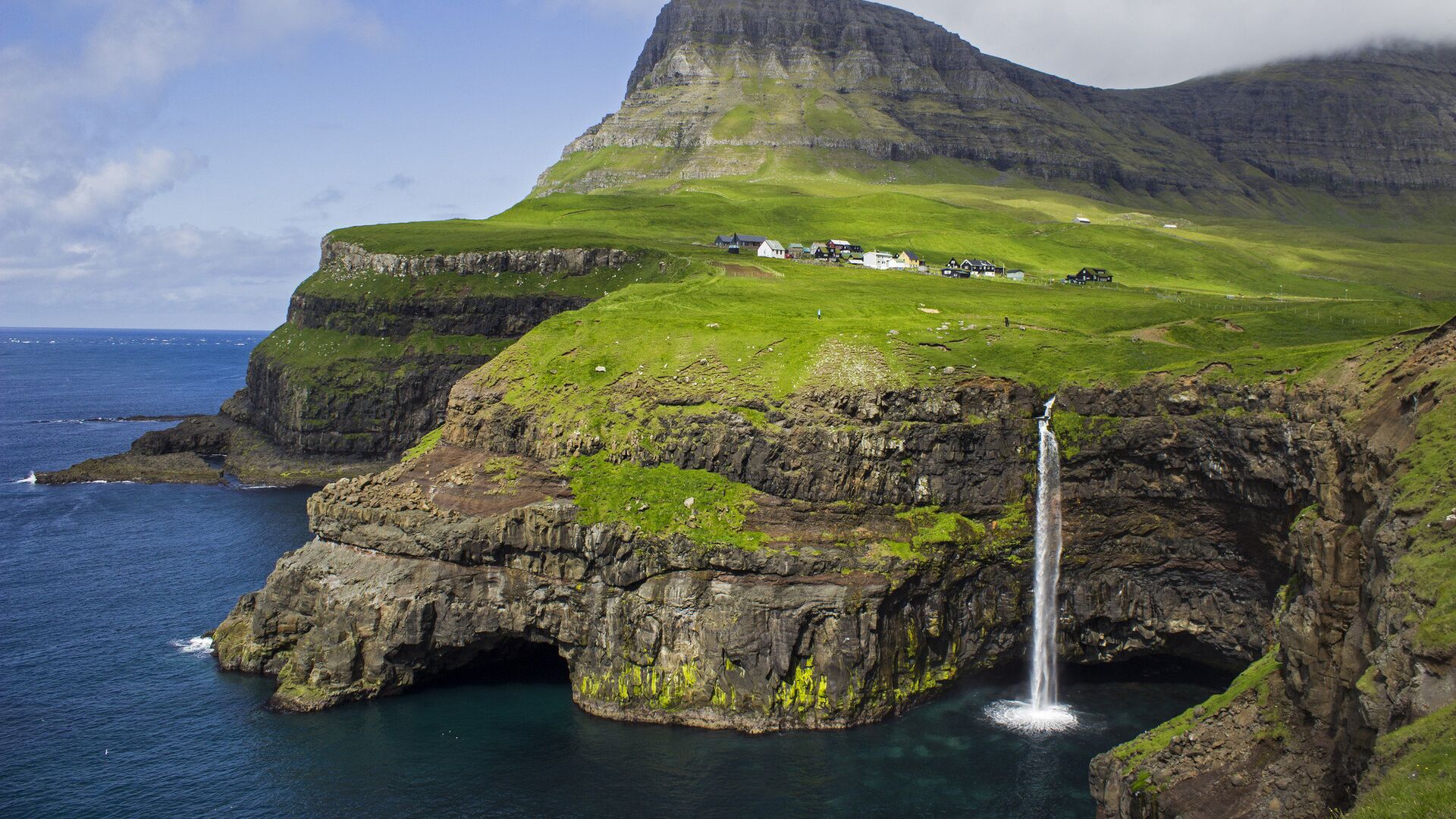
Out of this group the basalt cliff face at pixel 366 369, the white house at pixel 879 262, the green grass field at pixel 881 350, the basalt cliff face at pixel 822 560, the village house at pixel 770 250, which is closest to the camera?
the green grass field at pixel 881 350

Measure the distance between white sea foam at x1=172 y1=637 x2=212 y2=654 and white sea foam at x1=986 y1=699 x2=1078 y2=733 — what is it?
60.4m

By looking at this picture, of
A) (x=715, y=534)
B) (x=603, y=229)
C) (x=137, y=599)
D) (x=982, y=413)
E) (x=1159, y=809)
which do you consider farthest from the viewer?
(x=603, y=229)

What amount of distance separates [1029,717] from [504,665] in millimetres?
39262

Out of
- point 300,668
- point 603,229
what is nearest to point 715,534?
point 300,668

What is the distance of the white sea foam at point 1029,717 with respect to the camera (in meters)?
67.3

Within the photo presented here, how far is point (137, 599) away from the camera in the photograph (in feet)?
305

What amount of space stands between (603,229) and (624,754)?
140 metres

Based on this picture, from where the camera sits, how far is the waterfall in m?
74.0

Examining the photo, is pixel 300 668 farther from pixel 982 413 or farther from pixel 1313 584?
pixel 1313 584

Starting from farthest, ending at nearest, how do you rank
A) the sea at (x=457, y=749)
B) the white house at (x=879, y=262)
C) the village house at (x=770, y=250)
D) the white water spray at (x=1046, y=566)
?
the village house at (x=770, y=250), the white house at (x=879, y=262), the white water spray at (x=1046, y=566), the sea at (x=457, y=749)

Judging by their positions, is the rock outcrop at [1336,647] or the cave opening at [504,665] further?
the cave opening at [504,665]

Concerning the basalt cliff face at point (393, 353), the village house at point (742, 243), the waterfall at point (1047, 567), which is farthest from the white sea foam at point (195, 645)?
the village house at point (742, 243)

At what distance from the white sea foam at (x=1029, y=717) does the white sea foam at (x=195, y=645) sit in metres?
60.4

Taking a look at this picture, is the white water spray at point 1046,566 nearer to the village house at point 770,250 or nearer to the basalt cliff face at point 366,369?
the village house at point 770,250
